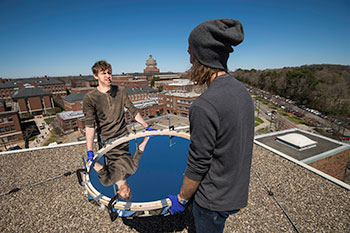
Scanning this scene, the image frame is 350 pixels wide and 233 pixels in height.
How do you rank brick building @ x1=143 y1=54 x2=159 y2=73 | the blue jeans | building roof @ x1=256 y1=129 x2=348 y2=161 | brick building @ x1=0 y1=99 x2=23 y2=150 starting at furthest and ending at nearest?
brick building @ x1=143 y1=54 x2=159 y2=73 < brick building @ x1=0 y1=99 x2=23 y2=150 < building roof @ x1=256 y1=129 x2=348 y2=161 < the blue jeans

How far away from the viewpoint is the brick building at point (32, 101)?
45.9 meters

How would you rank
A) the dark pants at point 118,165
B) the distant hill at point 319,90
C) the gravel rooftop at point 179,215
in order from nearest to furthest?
the dark pants at point 118,165 → the gravel rooftop at point 179,215 → the distant hill at point 319,90

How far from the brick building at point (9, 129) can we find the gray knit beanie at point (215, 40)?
3993cm

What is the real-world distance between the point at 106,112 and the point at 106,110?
60 millimetres

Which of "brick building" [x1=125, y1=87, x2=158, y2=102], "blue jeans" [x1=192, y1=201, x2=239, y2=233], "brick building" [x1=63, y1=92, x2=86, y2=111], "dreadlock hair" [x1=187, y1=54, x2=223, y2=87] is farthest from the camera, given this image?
"brick building" [x1=125, y1=87, x2=158, y2=102]

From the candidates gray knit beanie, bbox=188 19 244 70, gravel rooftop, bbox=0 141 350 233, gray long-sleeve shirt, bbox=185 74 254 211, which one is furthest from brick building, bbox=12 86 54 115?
gray long-sleeve shirt, bbox=185 74 254 211

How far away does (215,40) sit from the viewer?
1.41 metres

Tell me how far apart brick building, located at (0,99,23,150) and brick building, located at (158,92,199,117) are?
28871mm

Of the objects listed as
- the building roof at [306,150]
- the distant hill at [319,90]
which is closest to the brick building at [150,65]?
the distant hill at [319,90]

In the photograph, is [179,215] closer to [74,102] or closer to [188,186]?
[188,186]

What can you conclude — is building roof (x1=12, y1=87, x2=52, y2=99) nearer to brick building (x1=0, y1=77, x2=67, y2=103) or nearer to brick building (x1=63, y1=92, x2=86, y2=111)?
brick building (x1=0, y1=77, x2=67, y2=103)

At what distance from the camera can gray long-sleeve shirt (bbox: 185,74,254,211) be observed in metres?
1.33

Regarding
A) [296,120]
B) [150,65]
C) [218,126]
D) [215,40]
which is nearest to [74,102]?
[215,40]

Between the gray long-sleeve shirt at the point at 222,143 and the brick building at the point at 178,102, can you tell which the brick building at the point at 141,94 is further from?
the gray long-sleeve shirt at the point at 222,143
